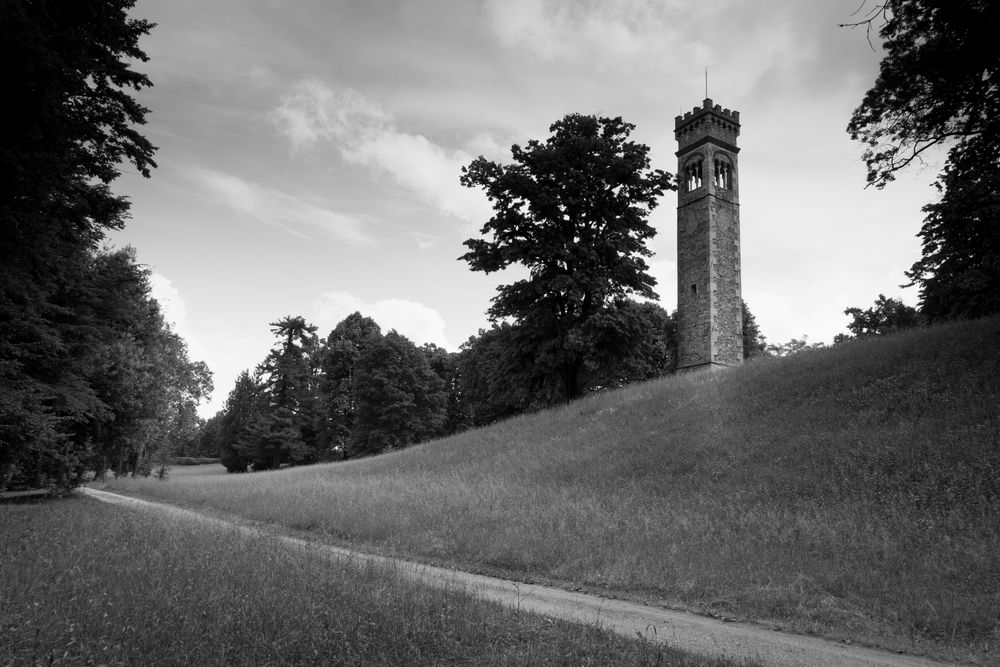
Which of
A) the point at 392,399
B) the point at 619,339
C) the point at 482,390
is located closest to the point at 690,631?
the point at 619,339

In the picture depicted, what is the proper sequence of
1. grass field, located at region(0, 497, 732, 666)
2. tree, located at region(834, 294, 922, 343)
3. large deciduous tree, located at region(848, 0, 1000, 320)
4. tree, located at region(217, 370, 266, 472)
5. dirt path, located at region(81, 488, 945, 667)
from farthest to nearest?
tree, located at region(217, 370, 266, 472)
tree, located at region(834, 294, 922, 343)
large deciduous tree, located at region(848, 0, 1000, 320)
dirt path, located at region(81, 488, 945, 667)
grass field, located at region(0, 497, 732, 666)

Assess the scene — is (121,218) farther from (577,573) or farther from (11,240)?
(577,573)

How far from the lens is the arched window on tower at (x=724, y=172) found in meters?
40.0

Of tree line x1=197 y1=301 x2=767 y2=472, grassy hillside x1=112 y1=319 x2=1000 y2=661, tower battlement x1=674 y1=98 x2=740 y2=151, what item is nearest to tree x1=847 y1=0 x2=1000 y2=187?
grassy hillside x1=112 y1=319 x2=1000 y2=661

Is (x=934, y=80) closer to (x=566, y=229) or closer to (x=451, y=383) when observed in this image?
(x=566, y=229)

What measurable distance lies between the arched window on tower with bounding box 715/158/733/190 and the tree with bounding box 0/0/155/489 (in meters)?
36.0

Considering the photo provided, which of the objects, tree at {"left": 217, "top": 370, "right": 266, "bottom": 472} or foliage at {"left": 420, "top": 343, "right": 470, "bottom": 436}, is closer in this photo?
tree at {"left": 217, "top": 370, "right": 266, "bottom": 472}

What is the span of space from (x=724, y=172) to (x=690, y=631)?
3931 cm

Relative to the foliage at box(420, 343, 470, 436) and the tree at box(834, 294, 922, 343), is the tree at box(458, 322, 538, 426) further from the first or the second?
the tree at box(834, 294, 922, 343)

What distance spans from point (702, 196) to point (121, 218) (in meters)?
34.0

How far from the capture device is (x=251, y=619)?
5.75 metres

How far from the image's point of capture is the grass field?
16.2ft

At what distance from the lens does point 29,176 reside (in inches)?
400

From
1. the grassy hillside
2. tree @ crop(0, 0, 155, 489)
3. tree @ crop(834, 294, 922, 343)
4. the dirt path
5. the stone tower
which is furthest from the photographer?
tree @ crop(834, 294, 922, 343)
